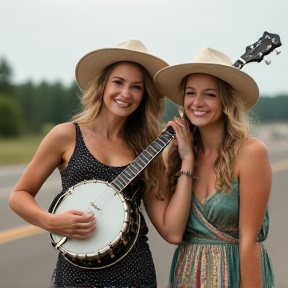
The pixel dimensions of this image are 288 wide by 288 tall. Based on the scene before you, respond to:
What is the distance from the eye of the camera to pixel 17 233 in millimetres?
7684

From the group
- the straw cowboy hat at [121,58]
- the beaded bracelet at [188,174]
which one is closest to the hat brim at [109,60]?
the straw cowboy hat at [121,58]

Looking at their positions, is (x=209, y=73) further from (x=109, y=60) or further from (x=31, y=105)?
(x=31, y=105)

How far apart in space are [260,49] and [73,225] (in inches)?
49.1

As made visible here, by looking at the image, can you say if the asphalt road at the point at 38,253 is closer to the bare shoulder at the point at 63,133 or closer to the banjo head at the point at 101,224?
the banjo head at the point at 101,224

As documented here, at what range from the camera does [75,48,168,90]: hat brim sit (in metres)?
3.01

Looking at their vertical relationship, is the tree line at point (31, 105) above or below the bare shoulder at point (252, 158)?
above

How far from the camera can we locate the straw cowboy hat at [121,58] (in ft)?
9.85

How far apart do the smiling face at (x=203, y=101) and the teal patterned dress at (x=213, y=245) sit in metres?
0.32

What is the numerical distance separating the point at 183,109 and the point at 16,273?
344 centimetres

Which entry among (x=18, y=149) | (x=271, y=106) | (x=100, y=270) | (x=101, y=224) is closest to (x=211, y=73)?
(x=101, y=224)

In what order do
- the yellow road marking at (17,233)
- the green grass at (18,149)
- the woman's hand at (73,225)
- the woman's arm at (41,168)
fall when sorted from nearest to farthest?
the woman's hand at (73,225)
the woman's arm at (41,168)
the yellow road marking at (17,233)
the green grass at (18,149)

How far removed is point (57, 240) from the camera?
9.03 ft

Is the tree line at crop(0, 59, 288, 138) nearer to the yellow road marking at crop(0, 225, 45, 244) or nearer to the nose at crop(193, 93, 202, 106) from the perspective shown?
the yellow road marking at crop(0, 225, 45, 244)

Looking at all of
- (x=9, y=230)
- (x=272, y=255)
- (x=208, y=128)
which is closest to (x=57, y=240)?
(x=208, y=128)
